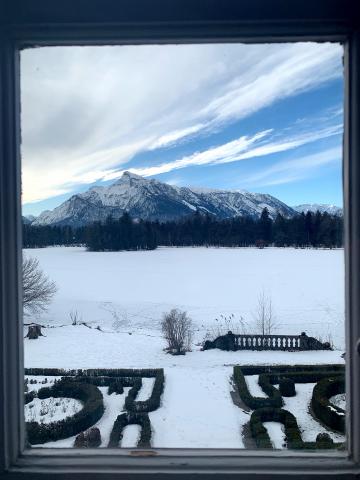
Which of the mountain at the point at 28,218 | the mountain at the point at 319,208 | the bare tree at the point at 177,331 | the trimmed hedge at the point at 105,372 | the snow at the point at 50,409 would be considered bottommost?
the snow at the point at 50,409

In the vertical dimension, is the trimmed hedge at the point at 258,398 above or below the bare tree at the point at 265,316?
below

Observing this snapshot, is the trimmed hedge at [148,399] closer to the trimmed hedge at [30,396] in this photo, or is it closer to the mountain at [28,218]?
the trimmed hedge at [30,396]

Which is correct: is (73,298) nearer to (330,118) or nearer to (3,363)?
(3,363)

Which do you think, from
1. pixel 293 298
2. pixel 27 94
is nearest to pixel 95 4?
pixel 27 94

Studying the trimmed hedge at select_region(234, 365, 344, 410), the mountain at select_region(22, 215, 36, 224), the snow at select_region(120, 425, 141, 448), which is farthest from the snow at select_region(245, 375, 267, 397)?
the mountain at select_region(22, 215, 36, 224)

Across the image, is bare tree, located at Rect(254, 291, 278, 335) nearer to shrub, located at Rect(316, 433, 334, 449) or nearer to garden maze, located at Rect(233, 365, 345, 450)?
garden maze, located at Rect(233, 365, 345, 450)

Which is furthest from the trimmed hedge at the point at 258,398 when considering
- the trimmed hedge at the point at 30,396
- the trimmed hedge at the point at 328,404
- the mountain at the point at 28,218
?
the mountain at the point at 28,218
